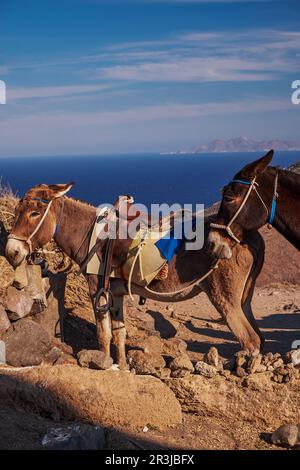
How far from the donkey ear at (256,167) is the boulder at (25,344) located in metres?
2.77

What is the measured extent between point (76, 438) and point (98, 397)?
0.73m

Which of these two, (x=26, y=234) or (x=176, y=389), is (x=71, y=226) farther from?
(x=176, y=389)

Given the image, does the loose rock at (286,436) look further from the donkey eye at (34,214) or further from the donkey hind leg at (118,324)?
the donkey eye at (34,214)

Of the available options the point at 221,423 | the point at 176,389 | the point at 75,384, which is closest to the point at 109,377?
the point at 75,384

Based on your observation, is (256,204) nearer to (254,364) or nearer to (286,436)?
(254,364)

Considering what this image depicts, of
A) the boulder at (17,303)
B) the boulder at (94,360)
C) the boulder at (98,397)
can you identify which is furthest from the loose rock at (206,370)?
the boulder at (17,303)

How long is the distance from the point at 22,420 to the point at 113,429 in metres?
0.73

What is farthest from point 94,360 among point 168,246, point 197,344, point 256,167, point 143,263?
point 197,344

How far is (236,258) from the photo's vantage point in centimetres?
607

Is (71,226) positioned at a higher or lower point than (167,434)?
higher

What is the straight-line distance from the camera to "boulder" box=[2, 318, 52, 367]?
639cm

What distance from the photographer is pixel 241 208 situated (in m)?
5.71

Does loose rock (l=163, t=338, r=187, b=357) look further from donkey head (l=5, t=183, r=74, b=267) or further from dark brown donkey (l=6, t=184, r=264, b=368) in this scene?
donkey head (l=5, t=183, r=74, b=267)
